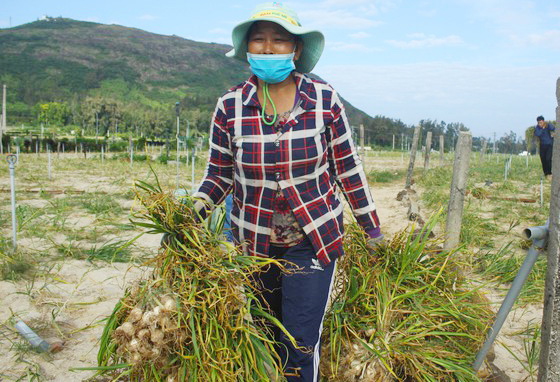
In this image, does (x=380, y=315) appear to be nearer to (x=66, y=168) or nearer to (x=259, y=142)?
(x=259, y=142)

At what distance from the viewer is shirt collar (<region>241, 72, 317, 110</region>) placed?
159 centimetres

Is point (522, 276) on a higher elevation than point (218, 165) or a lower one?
lower

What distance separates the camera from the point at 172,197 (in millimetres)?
1502

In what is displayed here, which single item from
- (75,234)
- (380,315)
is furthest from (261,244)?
(75,234)

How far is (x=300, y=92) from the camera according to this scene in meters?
1.61

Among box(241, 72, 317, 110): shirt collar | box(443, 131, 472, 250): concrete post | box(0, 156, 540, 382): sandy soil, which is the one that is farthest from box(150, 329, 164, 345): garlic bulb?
box(443, 131, 472, 250): concrete post

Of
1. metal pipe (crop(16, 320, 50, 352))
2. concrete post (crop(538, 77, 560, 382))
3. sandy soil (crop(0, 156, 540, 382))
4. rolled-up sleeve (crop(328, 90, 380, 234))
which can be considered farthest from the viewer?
metal pipe (crop(16, 320, 50, 352))

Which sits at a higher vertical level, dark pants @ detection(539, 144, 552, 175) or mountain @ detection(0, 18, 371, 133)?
mountain @ detection(0, 18, 371, 133)

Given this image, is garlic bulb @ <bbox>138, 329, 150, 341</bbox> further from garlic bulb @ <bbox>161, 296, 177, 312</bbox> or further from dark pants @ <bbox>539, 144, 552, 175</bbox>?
→ dark pants @ <bbox>539, 144, 552, 175</bbox>

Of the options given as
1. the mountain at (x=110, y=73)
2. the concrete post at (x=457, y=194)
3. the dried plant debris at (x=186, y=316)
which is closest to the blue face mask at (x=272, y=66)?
the dried plant debris at (x=186, y=316)

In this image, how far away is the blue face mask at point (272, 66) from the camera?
62.7 inches

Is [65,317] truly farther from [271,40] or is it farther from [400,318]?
[271,40]

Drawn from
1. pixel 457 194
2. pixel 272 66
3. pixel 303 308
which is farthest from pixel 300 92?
pixel 457 194

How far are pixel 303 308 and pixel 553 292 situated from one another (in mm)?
854
